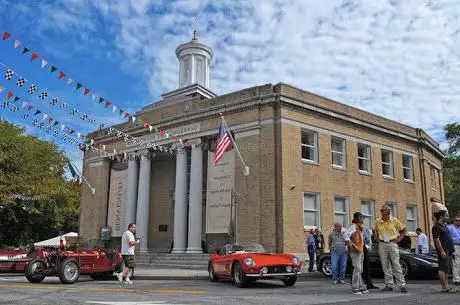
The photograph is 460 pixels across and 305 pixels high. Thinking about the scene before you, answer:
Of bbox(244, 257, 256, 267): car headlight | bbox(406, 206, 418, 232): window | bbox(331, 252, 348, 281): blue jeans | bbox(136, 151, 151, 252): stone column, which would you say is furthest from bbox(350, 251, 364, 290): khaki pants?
bbox(406, 206, 418, 232): window

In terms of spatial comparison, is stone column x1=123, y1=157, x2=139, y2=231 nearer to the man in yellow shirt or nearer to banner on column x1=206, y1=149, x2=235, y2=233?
banner on column x1=206, y1=149, x2=235, y2=233

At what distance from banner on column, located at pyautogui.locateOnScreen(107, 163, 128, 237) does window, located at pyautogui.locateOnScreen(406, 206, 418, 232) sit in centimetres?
1657

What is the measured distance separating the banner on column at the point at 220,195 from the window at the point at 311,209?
138 inches

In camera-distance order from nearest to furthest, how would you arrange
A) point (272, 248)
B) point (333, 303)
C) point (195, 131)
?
1. point (333, 303)
2. point (272, 248)
3. point (195, 131)

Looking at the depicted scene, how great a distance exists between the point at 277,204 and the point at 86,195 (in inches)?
609

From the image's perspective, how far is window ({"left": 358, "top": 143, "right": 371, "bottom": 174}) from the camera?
88.0 feet

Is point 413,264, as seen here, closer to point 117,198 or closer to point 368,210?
point 368,210

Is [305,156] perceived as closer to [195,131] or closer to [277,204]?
[277,204]

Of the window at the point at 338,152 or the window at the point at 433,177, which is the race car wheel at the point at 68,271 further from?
the window at the point at 433,177

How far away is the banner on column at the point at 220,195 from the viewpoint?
933 inches

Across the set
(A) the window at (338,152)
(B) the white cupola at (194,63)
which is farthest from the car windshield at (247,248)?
(B) the white cupola at (194,63)

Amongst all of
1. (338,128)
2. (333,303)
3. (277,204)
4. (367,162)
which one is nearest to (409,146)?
(367,162)

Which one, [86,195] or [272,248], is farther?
[86,195]

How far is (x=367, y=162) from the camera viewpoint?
27000 millimetres
